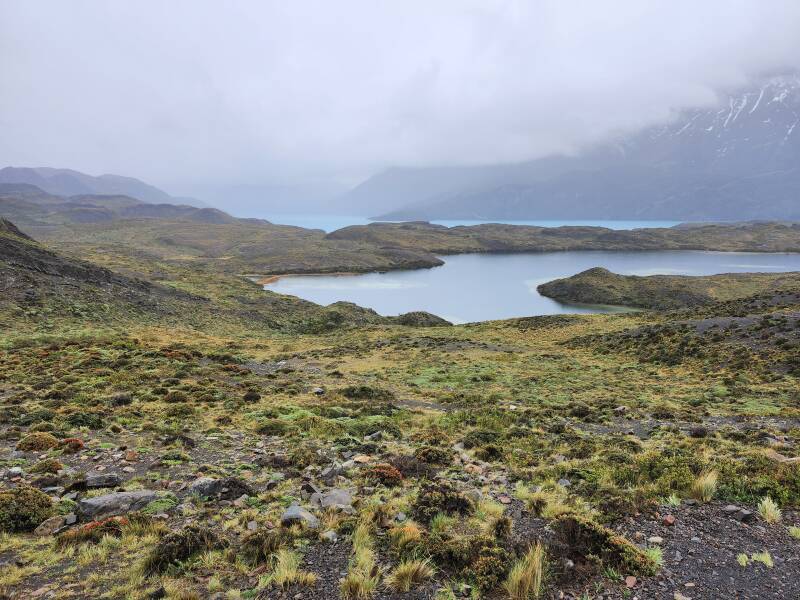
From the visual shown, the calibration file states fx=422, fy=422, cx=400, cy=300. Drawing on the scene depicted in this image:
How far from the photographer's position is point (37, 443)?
513 inches

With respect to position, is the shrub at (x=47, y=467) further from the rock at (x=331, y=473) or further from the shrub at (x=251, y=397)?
the shrub at (x=251, y=397)

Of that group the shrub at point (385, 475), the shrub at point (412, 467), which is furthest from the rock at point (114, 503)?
the shrub at point (412, 467)

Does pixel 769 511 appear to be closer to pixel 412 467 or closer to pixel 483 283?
pixel 412 467

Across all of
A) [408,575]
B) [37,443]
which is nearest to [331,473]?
[408,575]

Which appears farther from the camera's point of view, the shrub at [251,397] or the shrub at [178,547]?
the shrub at [251,397]

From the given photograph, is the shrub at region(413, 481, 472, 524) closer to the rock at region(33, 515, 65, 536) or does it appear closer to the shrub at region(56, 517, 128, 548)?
the shrub at region(56, 517, 128, 548)

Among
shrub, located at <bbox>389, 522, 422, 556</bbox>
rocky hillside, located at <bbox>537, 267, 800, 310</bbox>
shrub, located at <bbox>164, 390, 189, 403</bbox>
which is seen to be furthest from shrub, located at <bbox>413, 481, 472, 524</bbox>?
rocky hillside, located at <bbox>537, 267, 800, 310</bbox>

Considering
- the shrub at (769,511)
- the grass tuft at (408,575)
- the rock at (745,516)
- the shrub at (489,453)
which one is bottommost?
the shrub at (489,453)

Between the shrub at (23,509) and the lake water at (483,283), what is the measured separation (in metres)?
76.1

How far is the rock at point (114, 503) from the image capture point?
30.6 feet

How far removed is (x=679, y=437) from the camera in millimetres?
15242

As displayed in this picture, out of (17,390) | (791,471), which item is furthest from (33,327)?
(791,471)

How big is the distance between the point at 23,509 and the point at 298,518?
590 centimetres

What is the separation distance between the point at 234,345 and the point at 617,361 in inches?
1362
